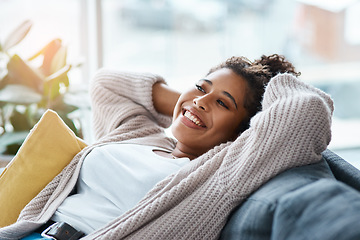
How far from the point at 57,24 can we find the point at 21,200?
1.90 meters

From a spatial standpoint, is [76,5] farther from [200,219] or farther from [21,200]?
[200,219]

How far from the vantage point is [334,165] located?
1.39 meters

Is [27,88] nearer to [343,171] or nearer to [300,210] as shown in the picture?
[343,171]

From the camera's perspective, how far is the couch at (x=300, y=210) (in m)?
0.93

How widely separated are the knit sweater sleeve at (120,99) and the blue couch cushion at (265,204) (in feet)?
2.34

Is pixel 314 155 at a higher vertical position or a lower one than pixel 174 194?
higher

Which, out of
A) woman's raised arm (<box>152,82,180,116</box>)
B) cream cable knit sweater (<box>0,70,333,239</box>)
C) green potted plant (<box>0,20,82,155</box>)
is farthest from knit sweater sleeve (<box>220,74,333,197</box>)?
green potted plant (<box>0,20,82,155</box>)

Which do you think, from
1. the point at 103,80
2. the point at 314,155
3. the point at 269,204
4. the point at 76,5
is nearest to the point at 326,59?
the point at 76,5

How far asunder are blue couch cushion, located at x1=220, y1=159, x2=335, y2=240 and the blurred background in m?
2.27

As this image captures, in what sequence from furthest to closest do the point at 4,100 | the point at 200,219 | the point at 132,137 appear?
the point at 4,100
the point at 132,137
the point at 200,219

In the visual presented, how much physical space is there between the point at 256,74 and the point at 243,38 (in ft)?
7.58

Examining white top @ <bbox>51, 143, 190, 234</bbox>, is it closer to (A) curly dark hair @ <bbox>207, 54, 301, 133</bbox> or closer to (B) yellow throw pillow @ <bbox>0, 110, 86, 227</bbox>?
(B) yellow throw pillow @ <bbox>0, 110, 86, 227</bbox>

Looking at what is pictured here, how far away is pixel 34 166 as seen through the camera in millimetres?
1594

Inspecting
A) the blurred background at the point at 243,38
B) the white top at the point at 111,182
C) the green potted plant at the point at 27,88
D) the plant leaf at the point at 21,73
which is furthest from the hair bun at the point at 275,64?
the blurred background at the point at 243,38
